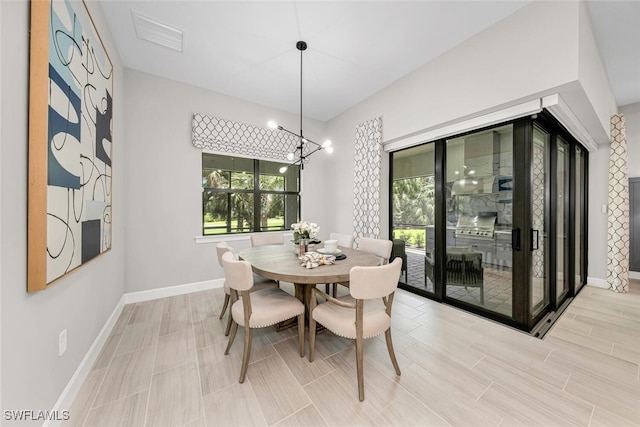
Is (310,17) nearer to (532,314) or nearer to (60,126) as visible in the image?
(60,126)

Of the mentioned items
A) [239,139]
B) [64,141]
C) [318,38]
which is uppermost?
[318,38]

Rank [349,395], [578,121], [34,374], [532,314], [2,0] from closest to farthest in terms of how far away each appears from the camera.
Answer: [2,0] < [34,374] < [349,395] < [532,314] < [578,121]

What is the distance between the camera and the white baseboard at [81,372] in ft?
4.34

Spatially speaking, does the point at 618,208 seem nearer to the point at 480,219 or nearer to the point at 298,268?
the point at 480,219

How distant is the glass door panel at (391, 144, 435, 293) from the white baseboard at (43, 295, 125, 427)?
11.5ft

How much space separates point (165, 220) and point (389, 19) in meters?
3.60

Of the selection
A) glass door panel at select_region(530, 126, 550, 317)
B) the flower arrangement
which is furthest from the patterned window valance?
glass door panel at select_region(530, 126, 550, 317)

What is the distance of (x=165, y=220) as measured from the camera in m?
3.20

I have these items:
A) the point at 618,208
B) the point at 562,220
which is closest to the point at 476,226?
the point at 562,220

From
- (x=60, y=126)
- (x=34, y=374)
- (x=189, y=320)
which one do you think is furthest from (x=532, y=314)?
(x=60, y=126)

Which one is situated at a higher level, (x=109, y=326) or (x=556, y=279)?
(x=556, y=279)

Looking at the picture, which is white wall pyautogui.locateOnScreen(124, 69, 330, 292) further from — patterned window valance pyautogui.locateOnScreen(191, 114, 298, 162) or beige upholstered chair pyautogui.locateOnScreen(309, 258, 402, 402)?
Result: beige upholstered chair pyautogui.locateOnScreen(309, 258, 402, 402)

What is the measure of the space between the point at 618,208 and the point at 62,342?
6.31m

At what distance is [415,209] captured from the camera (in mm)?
3389
